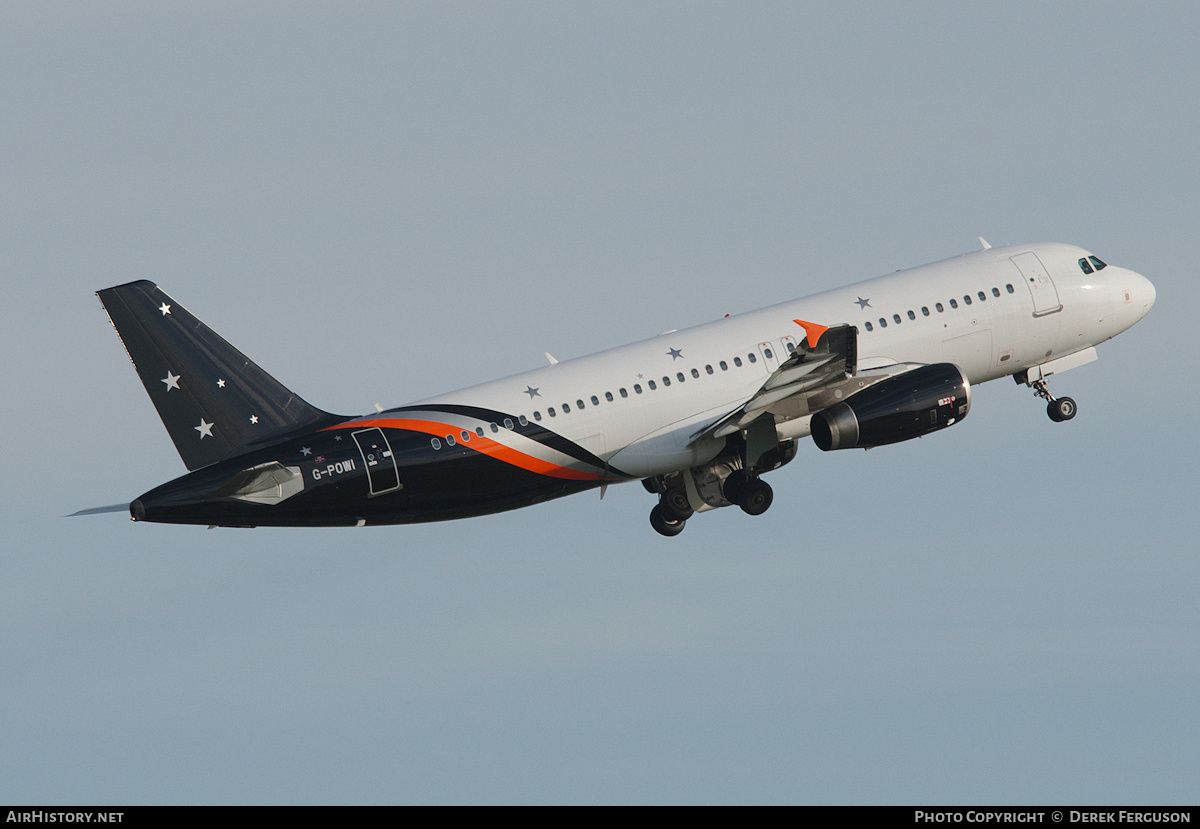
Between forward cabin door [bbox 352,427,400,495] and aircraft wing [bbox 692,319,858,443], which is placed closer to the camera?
forward cabin door [bbox 352,427,400,495]

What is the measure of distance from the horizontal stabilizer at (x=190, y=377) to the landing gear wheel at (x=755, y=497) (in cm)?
1339

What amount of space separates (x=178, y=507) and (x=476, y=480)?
780cm

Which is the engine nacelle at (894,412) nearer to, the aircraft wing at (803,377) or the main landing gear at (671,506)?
the aircraft wing at (803,377)

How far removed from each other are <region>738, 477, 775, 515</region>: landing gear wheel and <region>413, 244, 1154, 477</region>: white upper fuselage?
1.83 metres

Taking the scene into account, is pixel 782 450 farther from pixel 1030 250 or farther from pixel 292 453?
pixel 292 453

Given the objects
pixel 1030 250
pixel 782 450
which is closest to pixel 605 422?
pixel 782 450

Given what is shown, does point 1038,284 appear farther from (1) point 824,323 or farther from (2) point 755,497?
(2) point 755,497

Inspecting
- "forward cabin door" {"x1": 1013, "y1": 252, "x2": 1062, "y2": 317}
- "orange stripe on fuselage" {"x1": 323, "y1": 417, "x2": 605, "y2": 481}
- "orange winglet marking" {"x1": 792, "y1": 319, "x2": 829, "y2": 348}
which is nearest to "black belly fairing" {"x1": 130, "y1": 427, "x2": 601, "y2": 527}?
"orange stripe on fuselage" {"x1": 323, "y1": 417, "x2": 605, "y2": 481}

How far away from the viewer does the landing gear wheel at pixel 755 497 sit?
47.7 meters

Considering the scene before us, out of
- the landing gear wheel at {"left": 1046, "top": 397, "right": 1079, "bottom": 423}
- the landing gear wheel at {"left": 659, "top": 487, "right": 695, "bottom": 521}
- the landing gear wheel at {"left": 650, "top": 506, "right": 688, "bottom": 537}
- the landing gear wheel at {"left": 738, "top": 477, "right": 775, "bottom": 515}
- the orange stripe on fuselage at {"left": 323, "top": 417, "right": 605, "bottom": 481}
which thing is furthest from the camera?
the landing gear wheel at {"left": 1046, "top": 397, "right": 1079, "bottom": 423}

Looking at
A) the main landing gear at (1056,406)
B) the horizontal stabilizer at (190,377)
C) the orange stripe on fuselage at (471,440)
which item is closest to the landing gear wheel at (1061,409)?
the main landing gear at (1056,406)

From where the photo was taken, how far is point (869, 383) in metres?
46.3

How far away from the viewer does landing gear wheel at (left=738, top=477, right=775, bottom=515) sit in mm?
47719

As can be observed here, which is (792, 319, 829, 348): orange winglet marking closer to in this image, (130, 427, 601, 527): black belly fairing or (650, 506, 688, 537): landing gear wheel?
(650, 506, 688, 537): landing gear wheel
